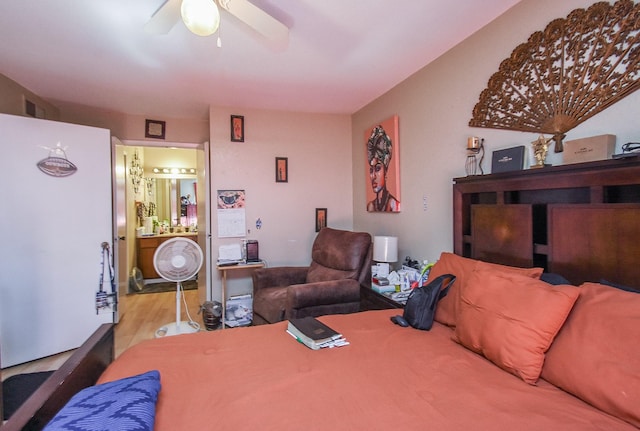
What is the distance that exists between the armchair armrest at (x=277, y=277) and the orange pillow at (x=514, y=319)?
2083mm

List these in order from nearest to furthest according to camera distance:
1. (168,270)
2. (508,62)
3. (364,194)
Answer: (508,62) → (168,270) → (364,194)

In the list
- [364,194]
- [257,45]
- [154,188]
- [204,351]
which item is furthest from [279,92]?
[154,188]

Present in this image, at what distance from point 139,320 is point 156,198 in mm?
3079

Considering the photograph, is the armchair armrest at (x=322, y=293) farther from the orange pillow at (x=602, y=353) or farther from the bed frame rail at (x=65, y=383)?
the orange pillow at (x=602, y=353)

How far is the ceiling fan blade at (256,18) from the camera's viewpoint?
5.26 ft

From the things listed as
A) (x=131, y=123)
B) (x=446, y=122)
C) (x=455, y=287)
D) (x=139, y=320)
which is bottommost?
(x=139, y=320)

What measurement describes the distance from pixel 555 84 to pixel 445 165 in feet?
2.89

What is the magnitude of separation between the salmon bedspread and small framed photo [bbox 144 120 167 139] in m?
3.18

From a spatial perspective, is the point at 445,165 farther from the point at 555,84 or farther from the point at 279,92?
the point at 279,92

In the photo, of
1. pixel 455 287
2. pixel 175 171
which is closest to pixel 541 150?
pixel 455 287

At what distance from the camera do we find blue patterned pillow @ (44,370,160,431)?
78 cm

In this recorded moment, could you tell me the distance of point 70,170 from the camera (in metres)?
2.89

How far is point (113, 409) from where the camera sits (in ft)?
2.78

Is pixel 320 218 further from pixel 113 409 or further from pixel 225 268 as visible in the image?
pixel 113 409
